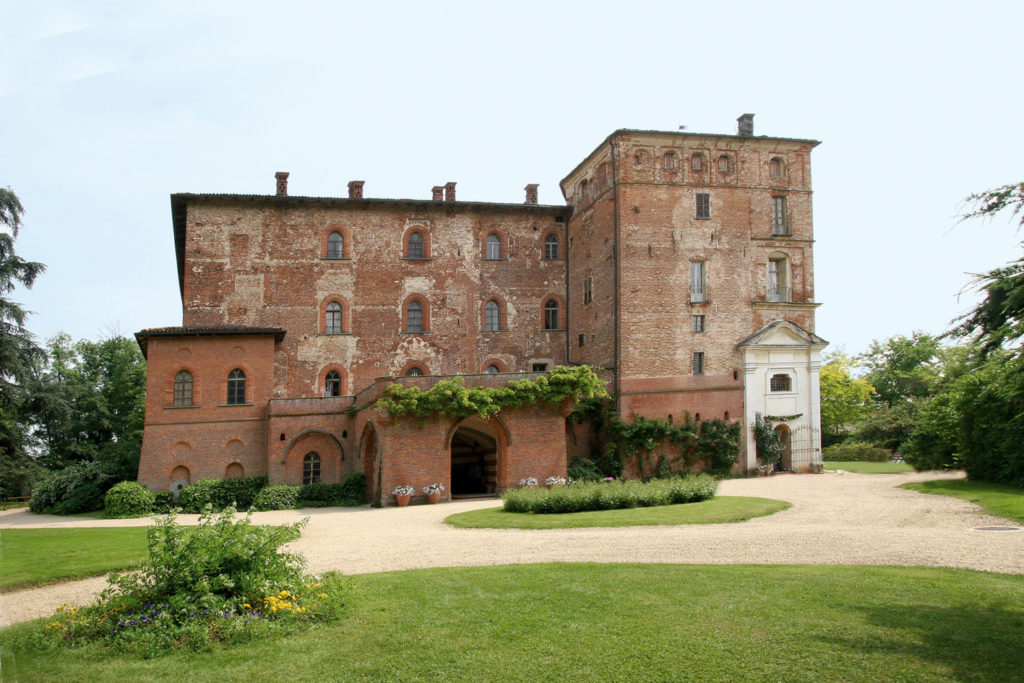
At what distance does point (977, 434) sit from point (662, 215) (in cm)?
1517

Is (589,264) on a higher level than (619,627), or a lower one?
higher

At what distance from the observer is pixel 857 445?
42.8m

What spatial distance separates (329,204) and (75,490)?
15.0 m

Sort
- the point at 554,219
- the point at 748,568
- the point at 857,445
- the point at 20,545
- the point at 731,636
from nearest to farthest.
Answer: the point at 731,636, the point at 748,568, the point at 20,545, the point at 554,219, the point at 857,445

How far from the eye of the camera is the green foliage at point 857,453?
41.0m

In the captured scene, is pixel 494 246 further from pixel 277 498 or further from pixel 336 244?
pixel 277 498

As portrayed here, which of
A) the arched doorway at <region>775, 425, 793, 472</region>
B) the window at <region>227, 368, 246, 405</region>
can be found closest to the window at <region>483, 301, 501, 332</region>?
the window at <region>227, 368, 246, 405</region>

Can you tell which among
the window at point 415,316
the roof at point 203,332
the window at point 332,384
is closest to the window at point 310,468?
the window at point 332,384

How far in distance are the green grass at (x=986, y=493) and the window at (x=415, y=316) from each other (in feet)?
67.4

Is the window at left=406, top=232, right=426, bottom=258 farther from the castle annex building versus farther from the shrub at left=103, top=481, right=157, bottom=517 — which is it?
the shrub at left=103, top=481, right=157, bottom=517

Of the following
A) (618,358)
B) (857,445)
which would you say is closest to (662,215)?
(618,358)

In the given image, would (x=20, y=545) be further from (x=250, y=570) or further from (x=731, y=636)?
(x=731, y=636)

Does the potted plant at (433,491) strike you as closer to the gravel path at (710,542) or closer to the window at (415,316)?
the gravel path at (710,542)

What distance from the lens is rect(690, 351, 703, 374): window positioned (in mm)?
32781
